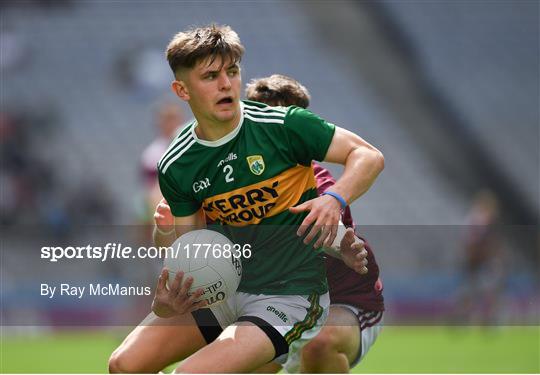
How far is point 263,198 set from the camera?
15.0 feet

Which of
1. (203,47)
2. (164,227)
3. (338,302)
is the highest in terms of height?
(203,47)

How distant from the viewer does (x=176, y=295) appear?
4.49 metres

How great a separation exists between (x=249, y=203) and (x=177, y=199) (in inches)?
14.2

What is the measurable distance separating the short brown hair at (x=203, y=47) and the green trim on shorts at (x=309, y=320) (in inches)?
47.7

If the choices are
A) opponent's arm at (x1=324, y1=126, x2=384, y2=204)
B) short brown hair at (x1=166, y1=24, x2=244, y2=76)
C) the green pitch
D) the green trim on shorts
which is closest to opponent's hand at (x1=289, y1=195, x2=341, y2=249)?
opponent's arm at (x1=324, y1=126, x2=384, y2=204)

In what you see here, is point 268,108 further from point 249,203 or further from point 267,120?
point 249,203

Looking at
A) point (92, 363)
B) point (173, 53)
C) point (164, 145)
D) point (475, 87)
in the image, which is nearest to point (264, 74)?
point (475, 87)

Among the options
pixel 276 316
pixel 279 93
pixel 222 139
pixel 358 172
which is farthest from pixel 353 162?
pixel 279 93

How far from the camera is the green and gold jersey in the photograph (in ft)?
15.0

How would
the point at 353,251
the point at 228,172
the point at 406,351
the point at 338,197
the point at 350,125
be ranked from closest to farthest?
the point at 338,197
the point at 353,251
the point at 228,172
the point at 406,351
the point at 350,125

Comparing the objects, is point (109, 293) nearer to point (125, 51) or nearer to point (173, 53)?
point (125, 51)

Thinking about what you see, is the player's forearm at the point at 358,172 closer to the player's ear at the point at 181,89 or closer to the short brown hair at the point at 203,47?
the short brown hair at the point at 203,47

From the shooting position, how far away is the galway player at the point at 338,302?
5199 mm

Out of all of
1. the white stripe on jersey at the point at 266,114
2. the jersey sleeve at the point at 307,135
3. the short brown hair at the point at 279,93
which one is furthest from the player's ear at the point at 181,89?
the short brown hair at the point at 279,93
